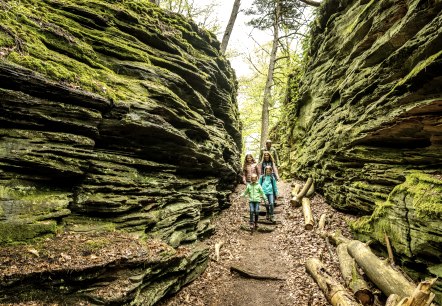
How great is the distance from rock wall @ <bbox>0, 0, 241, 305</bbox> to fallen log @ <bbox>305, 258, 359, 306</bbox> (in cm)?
324

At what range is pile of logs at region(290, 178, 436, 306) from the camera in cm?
417

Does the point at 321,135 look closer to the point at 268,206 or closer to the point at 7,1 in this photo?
the point at 268,206

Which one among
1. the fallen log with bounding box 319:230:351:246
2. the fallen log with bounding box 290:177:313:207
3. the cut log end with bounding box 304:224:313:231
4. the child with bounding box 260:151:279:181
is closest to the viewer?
the fallen log with bounding box 319:230:351:246

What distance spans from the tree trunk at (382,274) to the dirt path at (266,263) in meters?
0.85

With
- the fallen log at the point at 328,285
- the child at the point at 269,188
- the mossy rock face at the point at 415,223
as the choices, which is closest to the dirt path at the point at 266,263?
the fallen log at the point at 328,285

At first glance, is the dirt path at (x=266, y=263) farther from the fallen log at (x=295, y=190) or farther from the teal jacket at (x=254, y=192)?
the teal jacket at (x=254, y=192)

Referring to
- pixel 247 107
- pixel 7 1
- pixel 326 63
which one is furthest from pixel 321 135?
pixel 247 107

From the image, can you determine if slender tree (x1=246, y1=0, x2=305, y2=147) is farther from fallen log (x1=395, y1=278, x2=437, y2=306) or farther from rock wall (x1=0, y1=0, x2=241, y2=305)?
fallen log (x1=395, y1=278, x2=437, y2=306)

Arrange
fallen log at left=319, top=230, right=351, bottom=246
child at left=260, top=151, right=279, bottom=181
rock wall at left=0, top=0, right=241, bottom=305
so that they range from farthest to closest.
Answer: child at left=260, top=151, right=279, bottom=181 < fallen log at left=319, top=230, right=351, bottom=246 < rock wall at left=0, top=0, right=241, bottom=305

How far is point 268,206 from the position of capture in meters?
11.7

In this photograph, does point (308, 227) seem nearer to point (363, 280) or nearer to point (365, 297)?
point (363, 280)

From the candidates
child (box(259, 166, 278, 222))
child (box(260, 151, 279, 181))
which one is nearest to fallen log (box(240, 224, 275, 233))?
child (box(259, 166, 278, 222))

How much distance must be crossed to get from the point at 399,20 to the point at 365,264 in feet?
24.9

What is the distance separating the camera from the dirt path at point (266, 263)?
6.55 m
